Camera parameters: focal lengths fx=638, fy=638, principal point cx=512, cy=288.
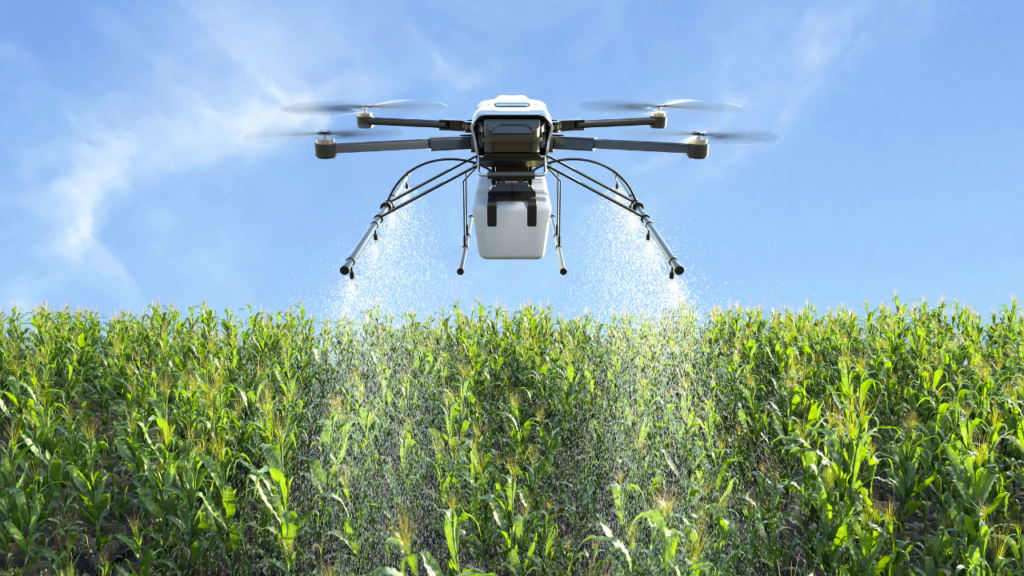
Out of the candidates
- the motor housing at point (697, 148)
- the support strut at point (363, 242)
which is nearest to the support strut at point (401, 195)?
the support strut at point (363, 242)

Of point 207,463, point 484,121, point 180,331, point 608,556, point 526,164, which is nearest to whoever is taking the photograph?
point 608,556

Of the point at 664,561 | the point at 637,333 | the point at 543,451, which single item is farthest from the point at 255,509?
the point at 637,333

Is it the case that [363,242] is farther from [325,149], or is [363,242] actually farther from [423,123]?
[423,123]

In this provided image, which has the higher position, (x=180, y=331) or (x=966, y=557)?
(x=180, y=331)

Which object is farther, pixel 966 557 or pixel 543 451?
pixel 543 451

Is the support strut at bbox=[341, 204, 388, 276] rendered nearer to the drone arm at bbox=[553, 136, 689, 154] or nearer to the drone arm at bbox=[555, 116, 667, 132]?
the drone arm at bbox=[553, 136, 689, 154]

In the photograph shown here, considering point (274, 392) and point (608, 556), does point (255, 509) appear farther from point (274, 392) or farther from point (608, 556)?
point (608, 556)

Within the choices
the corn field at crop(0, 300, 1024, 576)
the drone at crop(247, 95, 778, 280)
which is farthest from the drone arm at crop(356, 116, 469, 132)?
the corn field at crop(0, 300, 1024, 576)
